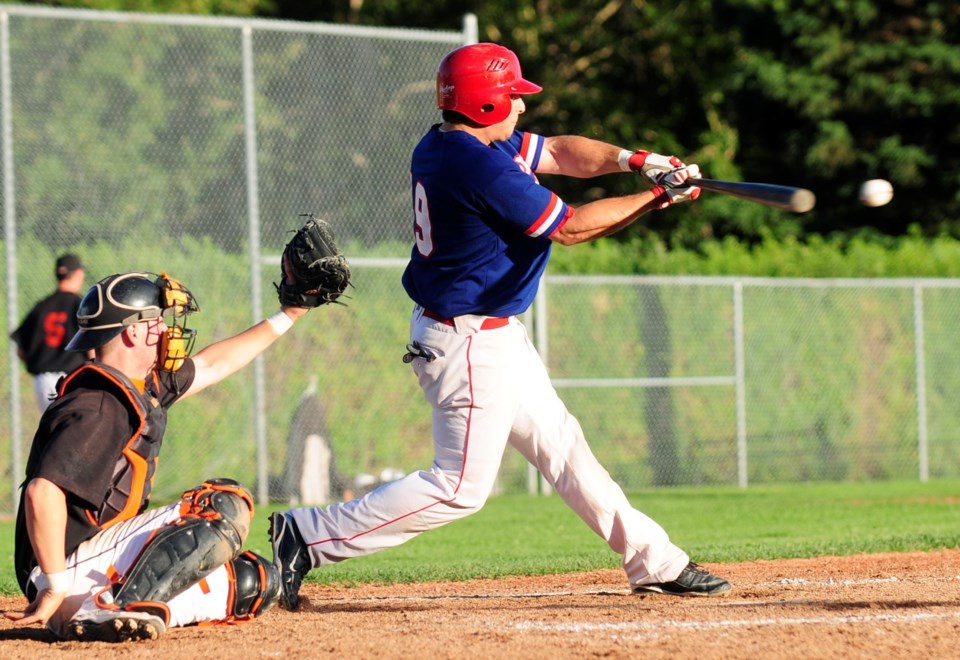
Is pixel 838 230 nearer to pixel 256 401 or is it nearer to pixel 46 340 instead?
pixel 256 401

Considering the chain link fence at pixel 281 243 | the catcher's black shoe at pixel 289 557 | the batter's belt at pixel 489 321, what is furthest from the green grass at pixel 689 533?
the batter's belt at pixel 489 321

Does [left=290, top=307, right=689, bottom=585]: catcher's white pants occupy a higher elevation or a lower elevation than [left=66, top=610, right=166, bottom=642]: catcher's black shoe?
higher

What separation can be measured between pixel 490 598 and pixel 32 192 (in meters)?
6.98

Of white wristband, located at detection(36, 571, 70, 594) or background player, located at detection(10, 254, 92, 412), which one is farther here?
background player, located at detection(10, 254, 92, 412)

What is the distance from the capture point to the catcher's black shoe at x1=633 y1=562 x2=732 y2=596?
17.5 ft

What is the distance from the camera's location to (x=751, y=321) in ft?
47.4

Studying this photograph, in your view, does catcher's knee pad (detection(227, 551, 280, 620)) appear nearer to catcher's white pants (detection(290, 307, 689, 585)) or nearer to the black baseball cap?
catcher's white pants (detection(290, 307, 689, 585))

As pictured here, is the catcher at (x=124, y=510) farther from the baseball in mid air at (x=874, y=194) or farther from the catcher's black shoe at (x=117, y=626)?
the baseball in mid air at (x=874, y=194)

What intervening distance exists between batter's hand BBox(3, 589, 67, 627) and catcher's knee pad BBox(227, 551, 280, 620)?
2.21 ft

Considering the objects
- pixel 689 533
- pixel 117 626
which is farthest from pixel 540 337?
pixel 117 626

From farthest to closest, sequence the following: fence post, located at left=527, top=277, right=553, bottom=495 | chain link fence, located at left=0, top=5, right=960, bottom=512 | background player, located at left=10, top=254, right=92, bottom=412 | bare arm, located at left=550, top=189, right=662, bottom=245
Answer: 1. fence post, located at left=527, top=277, right=553, bottom=495
2. chain link fence, located at left=0, top=5, right=960, bottom=512
3. background player, located at left=10, top=254, right=92, bottom=412
4. bare arm, located at left=550, top=189, right=662, bottom=245

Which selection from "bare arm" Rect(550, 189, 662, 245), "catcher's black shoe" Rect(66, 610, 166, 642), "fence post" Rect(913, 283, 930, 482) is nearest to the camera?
"catcher's black shoe" Rect(66, 610, 166, 642)

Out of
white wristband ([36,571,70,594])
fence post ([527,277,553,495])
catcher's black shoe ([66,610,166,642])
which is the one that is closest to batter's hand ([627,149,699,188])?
catcher's black shoe ([66,610,166,642])

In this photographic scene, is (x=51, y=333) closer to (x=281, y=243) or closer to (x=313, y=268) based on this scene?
(x=281, y=243)
